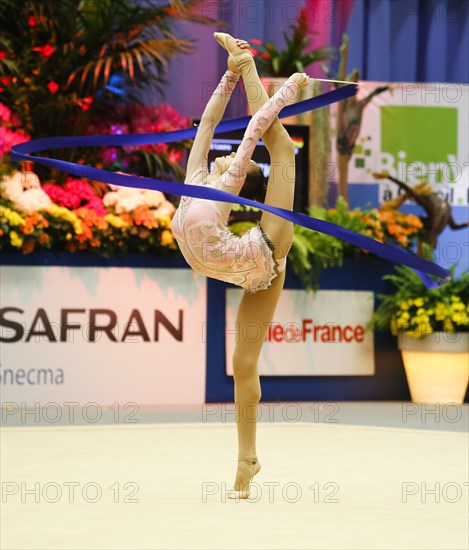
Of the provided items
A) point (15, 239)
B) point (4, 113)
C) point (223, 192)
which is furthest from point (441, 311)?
point (223, 192)

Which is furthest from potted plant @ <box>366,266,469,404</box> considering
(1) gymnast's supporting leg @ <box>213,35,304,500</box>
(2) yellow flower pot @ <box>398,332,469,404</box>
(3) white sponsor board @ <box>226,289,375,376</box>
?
(1) gymnast's supporting leg @ <box>213,35,304,500</box>

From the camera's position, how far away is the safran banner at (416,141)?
9219 mm

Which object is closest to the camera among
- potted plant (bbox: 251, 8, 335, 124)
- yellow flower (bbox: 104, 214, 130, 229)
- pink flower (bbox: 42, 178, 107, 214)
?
yellow flower (bbox: 104, 214, 130, 229)

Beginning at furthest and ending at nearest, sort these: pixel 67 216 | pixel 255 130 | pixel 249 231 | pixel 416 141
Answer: pixel 416 141
pixel 67 216
pixel 249 231
pixel 255 130

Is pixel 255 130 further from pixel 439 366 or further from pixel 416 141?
pixel 416 141

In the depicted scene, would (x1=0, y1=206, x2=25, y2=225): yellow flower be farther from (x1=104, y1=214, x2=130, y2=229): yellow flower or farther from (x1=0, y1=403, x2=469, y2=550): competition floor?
(x1=0, y1=403, x2=469, y2=550): competition floor

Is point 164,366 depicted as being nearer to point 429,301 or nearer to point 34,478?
point 429,301

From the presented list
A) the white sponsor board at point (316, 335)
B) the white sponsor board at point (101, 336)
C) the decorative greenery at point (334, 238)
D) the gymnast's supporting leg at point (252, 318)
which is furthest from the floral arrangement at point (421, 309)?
the gymnast's supporting leg at point (252, 318)

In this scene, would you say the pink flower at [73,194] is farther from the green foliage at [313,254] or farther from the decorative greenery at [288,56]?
the decorative greenery at [288,56]

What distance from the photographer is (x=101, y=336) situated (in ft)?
22.7

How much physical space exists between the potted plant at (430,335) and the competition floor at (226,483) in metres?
0.71

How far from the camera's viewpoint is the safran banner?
9.22m

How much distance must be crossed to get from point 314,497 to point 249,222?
388cm

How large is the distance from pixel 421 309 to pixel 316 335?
808 millimetres
